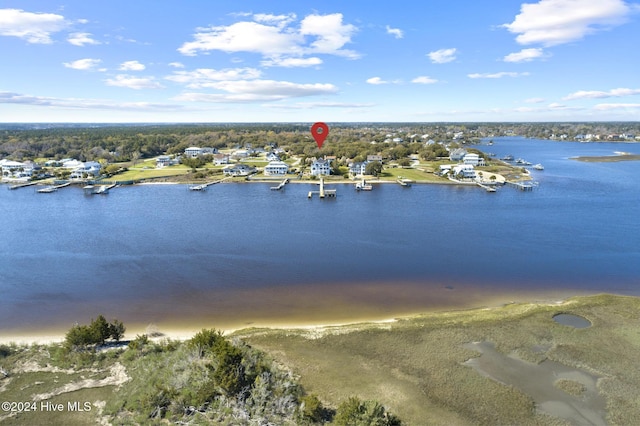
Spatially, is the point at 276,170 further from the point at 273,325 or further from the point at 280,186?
the point at 273,325

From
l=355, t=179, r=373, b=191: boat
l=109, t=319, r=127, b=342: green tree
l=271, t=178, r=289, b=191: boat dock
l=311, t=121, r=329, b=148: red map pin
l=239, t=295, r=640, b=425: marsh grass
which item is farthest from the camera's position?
l=271, t=178, r=289, b=191: boat dock

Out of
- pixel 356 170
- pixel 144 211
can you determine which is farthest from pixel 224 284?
pixel 356 170

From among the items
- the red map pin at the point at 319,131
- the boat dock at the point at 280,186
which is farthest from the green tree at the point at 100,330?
the boat dock at the point at 280,186

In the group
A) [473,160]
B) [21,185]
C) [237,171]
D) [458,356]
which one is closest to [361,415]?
[458,356]

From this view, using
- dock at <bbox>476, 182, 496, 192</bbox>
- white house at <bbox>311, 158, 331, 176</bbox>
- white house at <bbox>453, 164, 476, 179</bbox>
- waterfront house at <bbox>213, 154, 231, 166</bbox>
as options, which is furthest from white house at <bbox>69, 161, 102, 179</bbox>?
dock at <bbox>476, 182, 496, 192</bbox>

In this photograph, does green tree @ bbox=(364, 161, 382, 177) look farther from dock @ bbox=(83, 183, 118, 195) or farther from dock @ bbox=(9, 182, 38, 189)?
dock @ bbox=(9, 182, 38, 189)

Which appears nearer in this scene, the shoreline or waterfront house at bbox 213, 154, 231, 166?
the shoreline

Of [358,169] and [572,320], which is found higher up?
[358,169]
